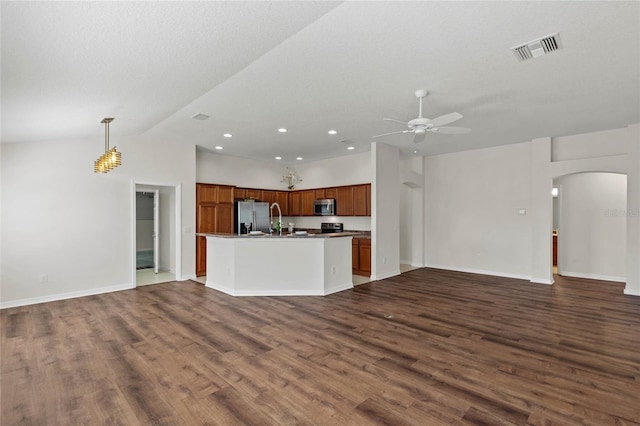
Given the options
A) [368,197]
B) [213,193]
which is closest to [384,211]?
[368,197]

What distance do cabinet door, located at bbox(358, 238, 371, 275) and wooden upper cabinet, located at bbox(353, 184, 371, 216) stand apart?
0.82 metres

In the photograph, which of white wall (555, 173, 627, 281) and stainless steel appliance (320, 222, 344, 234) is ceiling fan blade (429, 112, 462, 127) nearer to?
stainless steel appliance (320, 222, 344, 234)

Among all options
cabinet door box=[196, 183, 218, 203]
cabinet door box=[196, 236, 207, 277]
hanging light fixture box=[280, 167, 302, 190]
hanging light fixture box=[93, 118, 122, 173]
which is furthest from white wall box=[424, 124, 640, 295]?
hanging light fixture box=[93, 118, 122, 173]

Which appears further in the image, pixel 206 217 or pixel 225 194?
pixel 225 194

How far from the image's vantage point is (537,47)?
280cm

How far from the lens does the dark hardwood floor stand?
223 cm

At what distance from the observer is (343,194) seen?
8258 millimetres

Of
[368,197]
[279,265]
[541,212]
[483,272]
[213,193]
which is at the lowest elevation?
[483,272]

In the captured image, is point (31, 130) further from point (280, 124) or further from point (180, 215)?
point (280, 124)

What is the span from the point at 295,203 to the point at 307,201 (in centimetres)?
49

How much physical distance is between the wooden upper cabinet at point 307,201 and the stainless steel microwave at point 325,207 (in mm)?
206

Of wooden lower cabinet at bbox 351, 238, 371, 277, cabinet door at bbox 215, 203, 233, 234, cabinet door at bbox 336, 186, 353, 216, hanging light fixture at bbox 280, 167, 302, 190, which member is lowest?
wooden lower cabinet at bbox 351, 238, 371, 277

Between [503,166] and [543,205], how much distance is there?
1.23 metres

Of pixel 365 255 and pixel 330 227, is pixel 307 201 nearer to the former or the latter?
pixel 330 227
